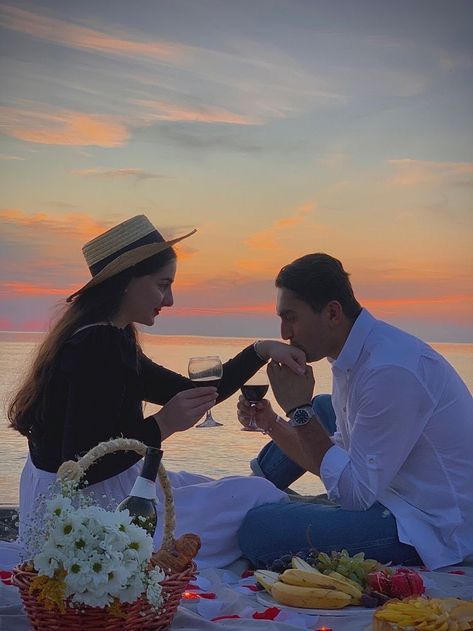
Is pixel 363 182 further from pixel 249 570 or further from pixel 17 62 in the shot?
pixel 249 570

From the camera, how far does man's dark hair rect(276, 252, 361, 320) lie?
3.64 metres

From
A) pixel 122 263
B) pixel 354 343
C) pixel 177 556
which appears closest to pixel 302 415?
pixel 354 343

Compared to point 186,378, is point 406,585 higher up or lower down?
lower down

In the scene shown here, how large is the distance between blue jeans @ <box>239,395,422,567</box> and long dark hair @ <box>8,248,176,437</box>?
0.96 meters

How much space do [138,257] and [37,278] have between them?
33.3 ft

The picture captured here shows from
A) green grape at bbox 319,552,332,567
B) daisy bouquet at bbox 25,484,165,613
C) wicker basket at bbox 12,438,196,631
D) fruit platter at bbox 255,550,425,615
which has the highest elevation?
daisy bouquet at bbox 25,484,165,613

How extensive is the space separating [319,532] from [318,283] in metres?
0.93

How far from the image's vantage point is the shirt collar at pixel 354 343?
3594 millimetres

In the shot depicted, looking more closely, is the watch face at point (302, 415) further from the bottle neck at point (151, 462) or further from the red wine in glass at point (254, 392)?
the bottle neck at point (151, 462)

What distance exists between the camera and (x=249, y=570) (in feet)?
12.1

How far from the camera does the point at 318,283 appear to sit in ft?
11.9

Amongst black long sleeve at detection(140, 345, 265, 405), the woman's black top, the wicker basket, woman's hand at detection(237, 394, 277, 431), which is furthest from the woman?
the wicker basket

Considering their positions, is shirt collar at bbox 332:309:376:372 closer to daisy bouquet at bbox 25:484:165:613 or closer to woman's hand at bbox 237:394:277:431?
woman's hand at bbox 237:394:277:431

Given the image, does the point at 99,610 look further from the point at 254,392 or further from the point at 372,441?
the point at 254,392
